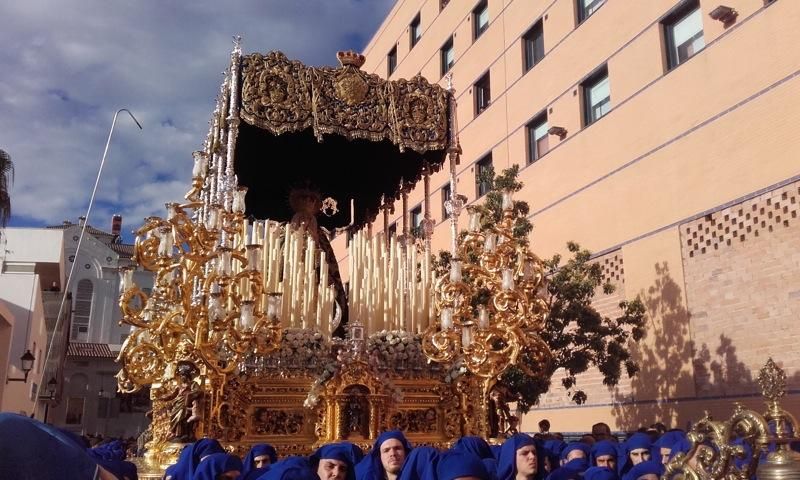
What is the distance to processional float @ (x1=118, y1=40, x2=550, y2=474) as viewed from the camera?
6836mm

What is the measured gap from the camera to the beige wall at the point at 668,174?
1004 centimetres

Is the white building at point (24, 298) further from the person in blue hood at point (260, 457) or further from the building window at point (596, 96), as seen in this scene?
the building window at point (596, 96)

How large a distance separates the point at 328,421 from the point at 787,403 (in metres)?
6.74

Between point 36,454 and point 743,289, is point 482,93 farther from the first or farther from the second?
point 36,454

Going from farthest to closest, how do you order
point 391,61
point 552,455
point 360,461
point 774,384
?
1. point 391,61
2. point 552,455
3. point 360,461
4. point 774,384

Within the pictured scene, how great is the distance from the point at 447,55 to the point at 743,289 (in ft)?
47.2

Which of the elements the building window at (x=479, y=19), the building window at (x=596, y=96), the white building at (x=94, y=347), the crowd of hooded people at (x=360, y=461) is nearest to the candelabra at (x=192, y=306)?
the crowd of hooded people at (x=360, y=461)

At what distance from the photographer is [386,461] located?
4652 mm

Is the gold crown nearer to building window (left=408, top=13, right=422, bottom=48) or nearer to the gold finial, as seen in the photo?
the gold finial

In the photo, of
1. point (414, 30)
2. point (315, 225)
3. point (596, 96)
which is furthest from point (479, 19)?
point (315, 225)

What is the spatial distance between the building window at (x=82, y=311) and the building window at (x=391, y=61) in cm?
2124

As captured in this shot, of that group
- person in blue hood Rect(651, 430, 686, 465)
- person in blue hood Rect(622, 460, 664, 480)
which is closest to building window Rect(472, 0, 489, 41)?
person in blue hood Rect(651, 430, 686, 465)

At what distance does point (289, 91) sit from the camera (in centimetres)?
862

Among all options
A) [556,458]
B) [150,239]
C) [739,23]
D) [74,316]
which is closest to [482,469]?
[556,458]
